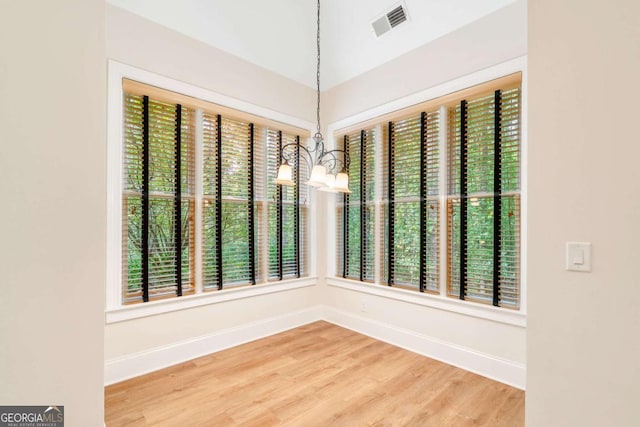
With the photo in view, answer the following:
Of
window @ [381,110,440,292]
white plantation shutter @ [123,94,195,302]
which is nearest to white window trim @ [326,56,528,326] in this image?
window @ [381,110,440,292]

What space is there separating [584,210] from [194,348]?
3209mm

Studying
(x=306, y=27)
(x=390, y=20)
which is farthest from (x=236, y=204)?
(x=390, y=20)

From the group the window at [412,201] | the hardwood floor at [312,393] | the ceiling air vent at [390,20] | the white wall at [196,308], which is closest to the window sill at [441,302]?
the window at [412,201]

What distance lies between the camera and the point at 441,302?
9.25 ft

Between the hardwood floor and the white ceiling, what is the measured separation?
127 inches

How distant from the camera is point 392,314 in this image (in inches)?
127

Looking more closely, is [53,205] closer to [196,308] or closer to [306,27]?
[196,308]

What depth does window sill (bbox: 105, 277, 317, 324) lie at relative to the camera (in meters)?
2.41

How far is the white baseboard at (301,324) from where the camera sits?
238 centimetres

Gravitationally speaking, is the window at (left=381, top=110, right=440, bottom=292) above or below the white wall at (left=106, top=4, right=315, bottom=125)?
below

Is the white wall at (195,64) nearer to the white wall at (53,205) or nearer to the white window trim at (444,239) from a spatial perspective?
the white window trim at (444,239)

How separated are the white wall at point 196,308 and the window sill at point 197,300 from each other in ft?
0.16

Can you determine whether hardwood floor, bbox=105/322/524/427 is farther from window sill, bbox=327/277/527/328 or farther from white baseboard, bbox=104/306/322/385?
window sill, bbox=327/277/527/328

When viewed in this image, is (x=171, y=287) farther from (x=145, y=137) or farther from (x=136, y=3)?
(x=136, y=3)
